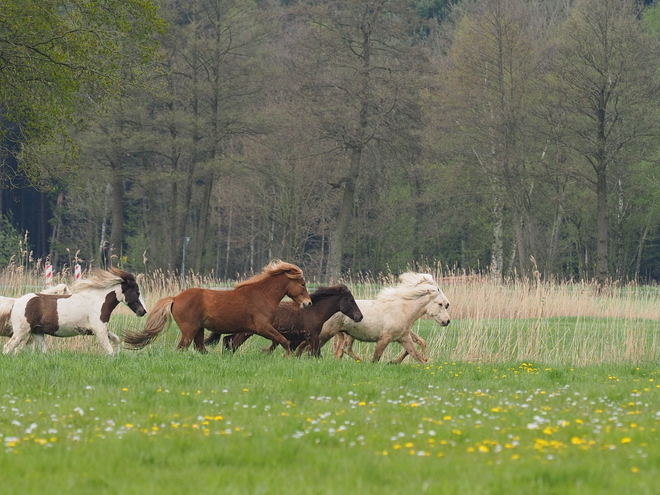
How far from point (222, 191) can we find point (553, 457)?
4520 centimetres

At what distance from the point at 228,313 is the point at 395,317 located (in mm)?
2679

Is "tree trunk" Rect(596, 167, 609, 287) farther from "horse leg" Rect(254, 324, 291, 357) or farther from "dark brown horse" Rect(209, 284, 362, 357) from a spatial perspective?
"horse leg" Rect(254, 324, 291, 357)

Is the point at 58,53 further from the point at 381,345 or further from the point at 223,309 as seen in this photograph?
the point at 381,345

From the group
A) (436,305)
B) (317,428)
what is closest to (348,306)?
(436,305)

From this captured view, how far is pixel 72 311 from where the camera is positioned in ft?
46.8

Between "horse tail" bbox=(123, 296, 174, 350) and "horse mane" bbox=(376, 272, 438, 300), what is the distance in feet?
11.1

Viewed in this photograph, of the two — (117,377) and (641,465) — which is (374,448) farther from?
(117,377)

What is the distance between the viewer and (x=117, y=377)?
34.8 ft

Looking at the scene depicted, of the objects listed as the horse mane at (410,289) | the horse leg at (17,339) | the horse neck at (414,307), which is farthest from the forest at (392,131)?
the horse neck at (414,307)

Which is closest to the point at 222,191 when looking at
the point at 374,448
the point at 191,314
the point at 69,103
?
the point at 69,103

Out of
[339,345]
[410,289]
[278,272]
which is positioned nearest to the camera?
[278,272]

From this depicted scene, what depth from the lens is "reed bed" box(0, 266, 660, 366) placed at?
1747cm

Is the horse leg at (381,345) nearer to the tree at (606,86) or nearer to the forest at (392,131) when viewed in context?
the forest at (392,131)

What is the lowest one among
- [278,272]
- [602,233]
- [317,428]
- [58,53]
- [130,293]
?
[317,428]
